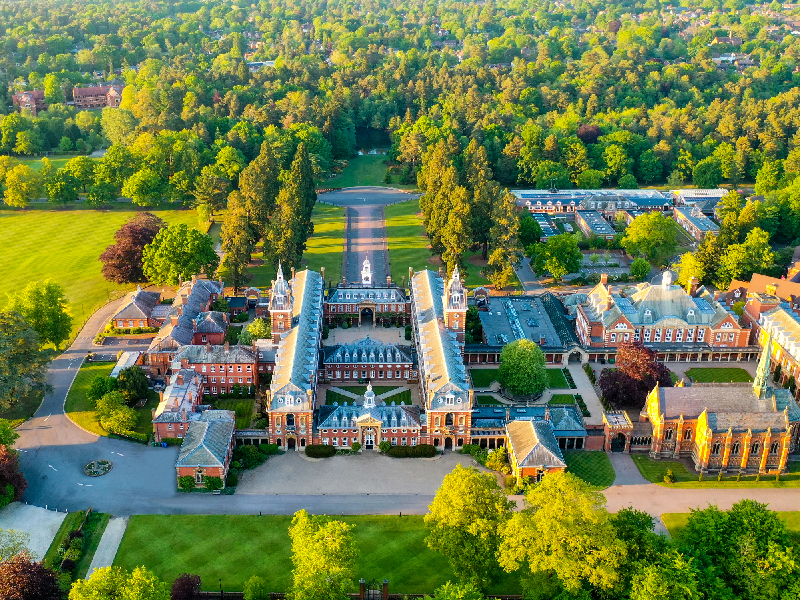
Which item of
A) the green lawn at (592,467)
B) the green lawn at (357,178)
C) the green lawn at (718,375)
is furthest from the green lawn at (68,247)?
the green lawn at (718,375)

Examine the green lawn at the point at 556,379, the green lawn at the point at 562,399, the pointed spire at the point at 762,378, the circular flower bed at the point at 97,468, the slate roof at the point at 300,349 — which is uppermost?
the pointed spire at the point at 762,378

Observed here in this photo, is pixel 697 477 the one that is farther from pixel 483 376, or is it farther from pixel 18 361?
pixel 18 361

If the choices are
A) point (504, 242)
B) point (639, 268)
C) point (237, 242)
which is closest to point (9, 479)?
point (237, 242)

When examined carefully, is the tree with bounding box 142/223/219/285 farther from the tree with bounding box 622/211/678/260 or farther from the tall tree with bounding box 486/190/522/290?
the tree with bounding box 622/211/678/260

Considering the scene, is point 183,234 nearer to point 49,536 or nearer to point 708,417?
point 49,536

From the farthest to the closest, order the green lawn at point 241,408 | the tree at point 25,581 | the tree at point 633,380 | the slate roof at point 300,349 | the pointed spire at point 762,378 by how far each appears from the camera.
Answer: the green lawn at point 241,408 → the tree at point 633,380 → the slate roof at point 300,349 → the pointed spire at point 762,378 → the tree at point 25,581

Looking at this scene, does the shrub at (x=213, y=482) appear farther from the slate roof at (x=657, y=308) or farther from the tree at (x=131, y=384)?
the slate roof at (x=657, y=308)

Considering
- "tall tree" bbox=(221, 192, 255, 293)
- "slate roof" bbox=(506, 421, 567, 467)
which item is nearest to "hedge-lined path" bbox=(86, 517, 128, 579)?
"slate roof" bbox=(506, 421, 567, 467)
